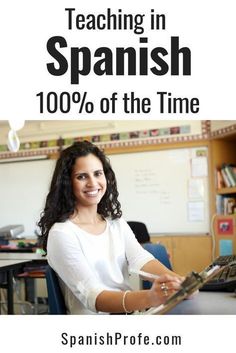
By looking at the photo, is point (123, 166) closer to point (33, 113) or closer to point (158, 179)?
point (158, 179)

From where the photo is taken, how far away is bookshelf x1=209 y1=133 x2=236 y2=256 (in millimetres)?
2455

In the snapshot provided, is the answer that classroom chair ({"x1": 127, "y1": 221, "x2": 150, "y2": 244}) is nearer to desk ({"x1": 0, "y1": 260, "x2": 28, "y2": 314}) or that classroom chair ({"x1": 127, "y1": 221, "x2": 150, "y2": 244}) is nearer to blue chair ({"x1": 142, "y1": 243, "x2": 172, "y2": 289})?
desk ({"x1": 0, "y1": 260, "x2": 28, "y2": 314})

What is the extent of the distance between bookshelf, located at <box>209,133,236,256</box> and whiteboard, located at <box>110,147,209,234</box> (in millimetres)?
64

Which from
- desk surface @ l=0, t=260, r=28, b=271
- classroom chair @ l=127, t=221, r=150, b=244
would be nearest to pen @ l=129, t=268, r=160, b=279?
desk surface @ l=0, t=260, r=28, b=271

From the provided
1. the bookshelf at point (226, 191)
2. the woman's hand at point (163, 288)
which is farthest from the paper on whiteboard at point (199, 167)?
the woman's hand at point (163, 288)

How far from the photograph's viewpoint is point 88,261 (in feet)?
2.45

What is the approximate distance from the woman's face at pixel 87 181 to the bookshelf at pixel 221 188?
1.75 meters

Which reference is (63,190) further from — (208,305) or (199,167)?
(199,167)

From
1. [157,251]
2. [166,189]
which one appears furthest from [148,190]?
[157,251]

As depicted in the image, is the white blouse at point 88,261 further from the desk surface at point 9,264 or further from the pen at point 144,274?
the desk surface at point 9,264

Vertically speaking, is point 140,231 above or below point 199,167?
below

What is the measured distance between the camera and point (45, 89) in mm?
702

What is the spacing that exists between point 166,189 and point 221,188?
407 millimetres
